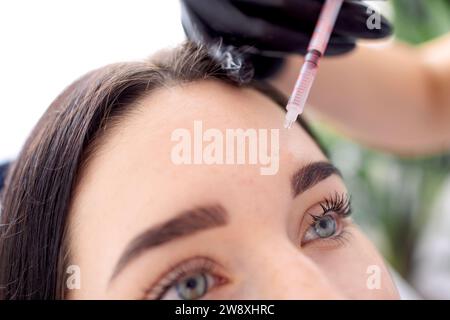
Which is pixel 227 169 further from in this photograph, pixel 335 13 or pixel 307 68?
pixel 335 13

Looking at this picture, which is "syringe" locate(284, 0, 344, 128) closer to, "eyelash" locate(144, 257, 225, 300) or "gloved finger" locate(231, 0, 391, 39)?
"gloved finger" locate(231, 0, 391, 39)

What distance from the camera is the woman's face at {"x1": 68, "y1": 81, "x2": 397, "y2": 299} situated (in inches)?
18.8

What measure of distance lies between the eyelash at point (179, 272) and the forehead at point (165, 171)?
52 mm

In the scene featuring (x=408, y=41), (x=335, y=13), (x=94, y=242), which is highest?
(x=408, y=41)

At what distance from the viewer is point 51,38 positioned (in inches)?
31.8

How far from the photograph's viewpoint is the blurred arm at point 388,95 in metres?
0.93

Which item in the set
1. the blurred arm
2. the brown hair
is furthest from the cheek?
the blurred arm

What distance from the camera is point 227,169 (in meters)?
0.50

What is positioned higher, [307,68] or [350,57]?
[350,57]

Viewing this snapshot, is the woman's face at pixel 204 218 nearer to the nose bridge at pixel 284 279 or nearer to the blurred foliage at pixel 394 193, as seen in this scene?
the nose bridge at pixel 284 279

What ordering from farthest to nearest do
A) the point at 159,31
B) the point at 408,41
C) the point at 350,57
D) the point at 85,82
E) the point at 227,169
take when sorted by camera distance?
1. the point at 408,41
2. the point at 350,57
3. the point at 159,31
4. the point at 85,82
5. the point at 227,169

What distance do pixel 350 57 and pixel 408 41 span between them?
1.89 feet

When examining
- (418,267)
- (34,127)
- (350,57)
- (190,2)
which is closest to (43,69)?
(34,127)

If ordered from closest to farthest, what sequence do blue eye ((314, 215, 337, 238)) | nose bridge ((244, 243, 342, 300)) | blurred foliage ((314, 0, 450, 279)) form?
nose bridge ((244, 243, 342, 300)), blue eye ((314, 215, 337, 238)), blurred foliage ((314, 0, 450, 279))
